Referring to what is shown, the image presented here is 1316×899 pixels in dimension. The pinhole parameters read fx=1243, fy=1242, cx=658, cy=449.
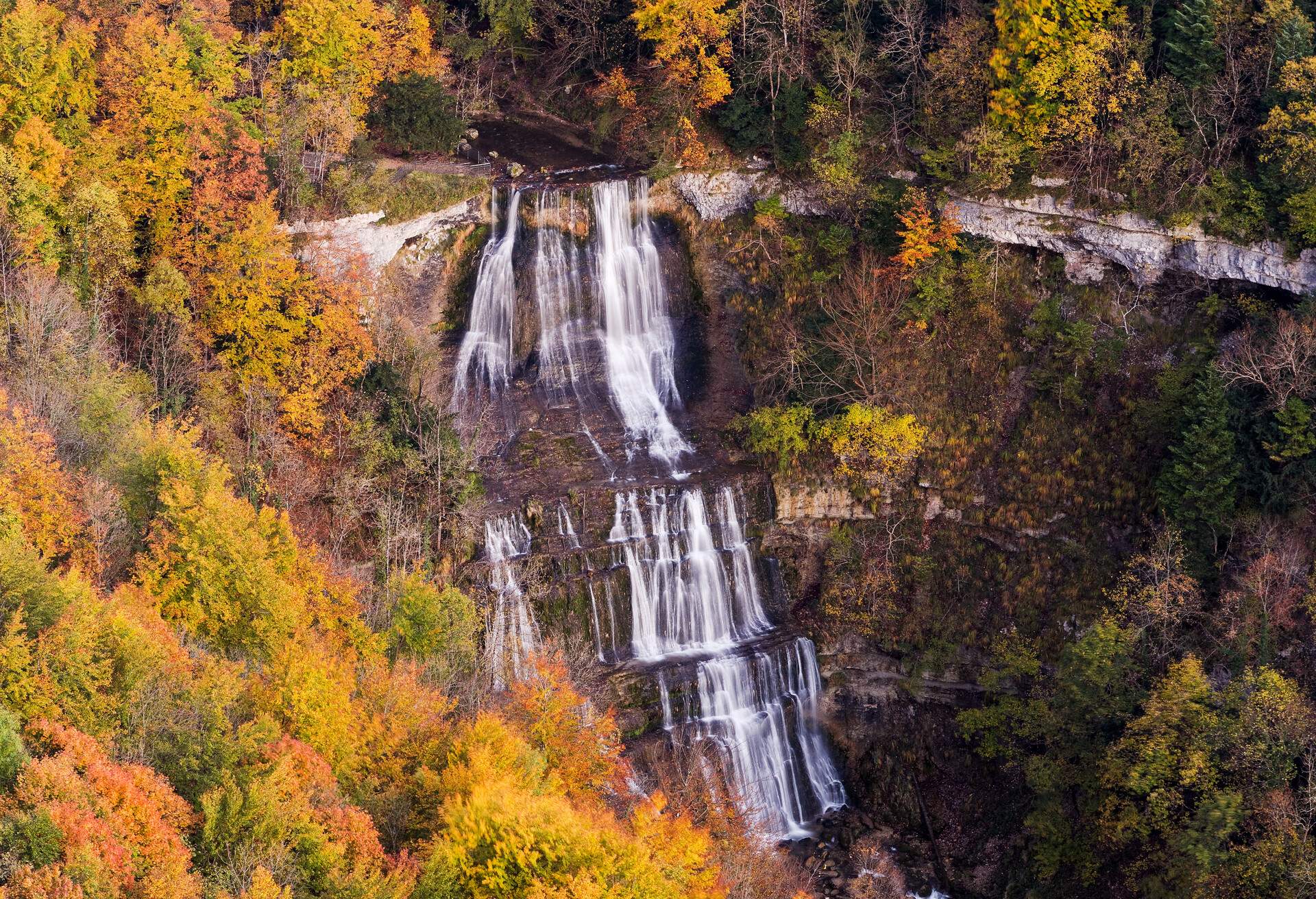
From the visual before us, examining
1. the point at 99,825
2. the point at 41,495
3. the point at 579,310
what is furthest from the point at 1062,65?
the point at 99,825

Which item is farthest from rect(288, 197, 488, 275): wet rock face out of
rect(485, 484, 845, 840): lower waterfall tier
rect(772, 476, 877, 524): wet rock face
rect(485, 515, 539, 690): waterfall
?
rect(772, 476, 877, 524): wet rock face

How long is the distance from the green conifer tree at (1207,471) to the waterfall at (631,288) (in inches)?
758

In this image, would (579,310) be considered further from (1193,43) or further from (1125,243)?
(1193,43)

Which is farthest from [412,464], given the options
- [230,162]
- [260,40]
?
[260,40]

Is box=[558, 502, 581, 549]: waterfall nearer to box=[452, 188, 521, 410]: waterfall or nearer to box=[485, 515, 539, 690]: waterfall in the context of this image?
box=[485, 515, 539, 690]: waterfall

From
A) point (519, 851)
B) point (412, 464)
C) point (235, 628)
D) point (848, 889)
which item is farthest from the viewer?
point (412, 464)

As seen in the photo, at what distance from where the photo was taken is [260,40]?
4703cm

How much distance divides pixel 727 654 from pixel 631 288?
15522 millimetres

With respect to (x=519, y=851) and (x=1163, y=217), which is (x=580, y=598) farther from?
(x=1163, y=217)

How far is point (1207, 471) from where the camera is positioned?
3806 centimetres

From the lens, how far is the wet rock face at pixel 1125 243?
133 ft

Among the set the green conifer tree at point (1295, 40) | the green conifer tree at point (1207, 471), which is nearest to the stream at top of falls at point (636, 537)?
the green conifer tree at point (1207, 471)

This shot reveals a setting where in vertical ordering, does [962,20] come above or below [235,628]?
above

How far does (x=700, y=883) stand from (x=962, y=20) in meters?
32.1
